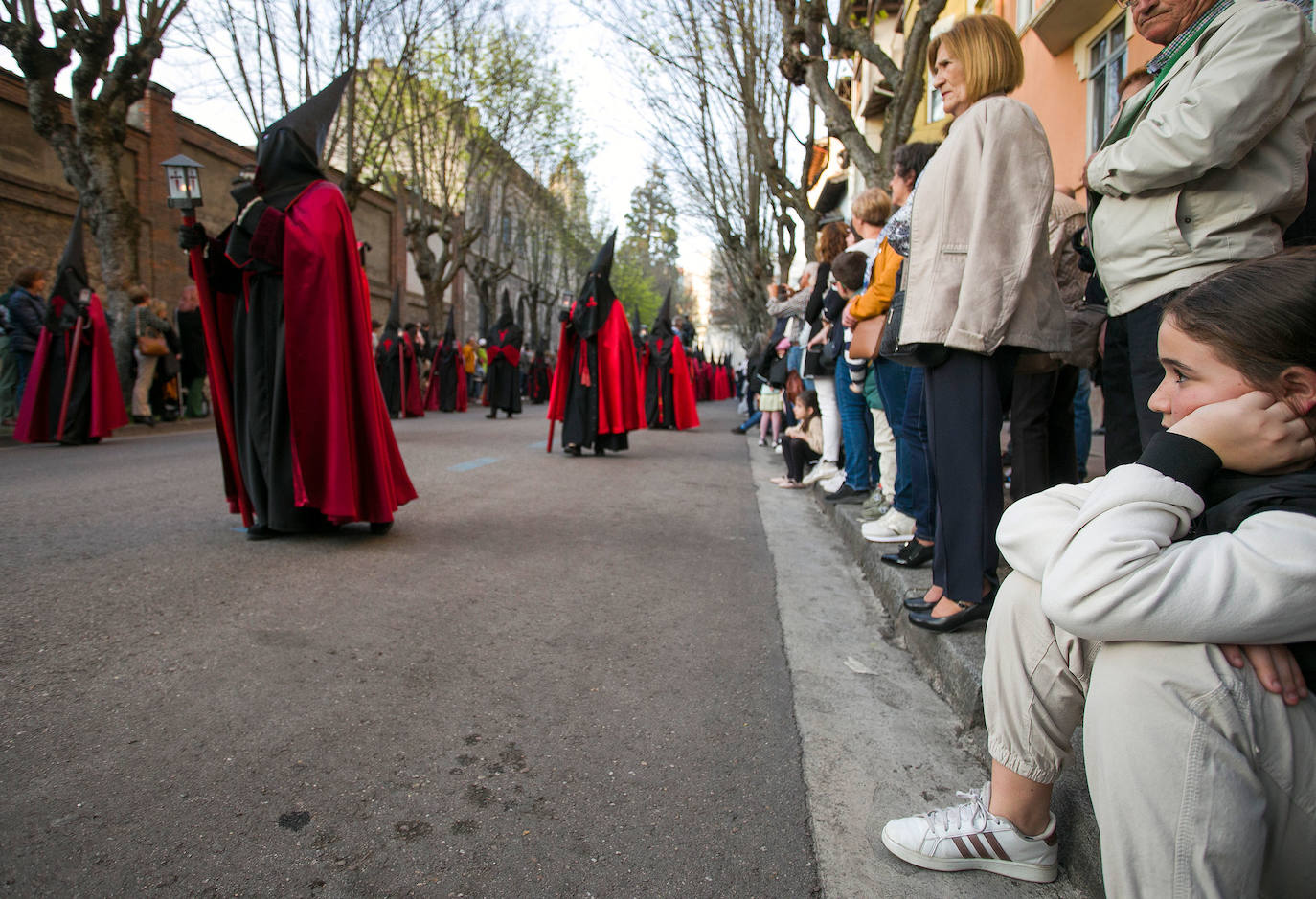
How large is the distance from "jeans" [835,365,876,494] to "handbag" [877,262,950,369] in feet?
7.92

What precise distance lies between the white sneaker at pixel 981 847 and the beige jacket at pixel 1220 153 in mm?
1272

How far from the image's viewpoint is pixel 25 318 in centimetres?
996

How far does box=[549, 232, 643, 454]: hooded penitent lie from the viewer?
9.27m

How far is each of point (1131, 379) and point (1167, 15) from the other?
99 cm

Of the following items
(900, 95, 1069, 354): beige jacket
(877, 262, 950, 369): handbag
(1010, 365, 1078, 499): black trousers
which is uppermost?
(900, 95, 1069, 354): beige jacket

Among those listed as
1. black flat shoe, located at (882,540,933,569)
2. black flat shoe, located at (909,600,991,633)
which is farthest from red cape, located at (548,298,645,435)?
black flat shoe, located at (909,600,991,633)

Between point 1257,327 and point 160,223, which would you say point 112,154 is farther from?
point 1257,327

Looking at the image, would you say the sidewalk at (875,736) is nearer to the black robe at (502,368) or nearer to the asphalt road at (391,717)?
the asphalt road at (391,717)

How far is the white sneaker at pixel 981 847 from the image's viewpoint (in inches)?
66.0

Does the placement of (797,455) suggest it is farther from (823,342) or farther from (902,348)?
(902,348)

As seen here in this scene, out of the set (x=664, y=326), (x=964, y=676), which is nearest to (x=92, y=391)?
(x=664, y=326)

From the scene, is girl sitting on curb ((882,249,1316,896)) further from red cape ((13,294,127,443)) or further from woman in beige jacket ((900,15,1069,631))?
red cape ((13,294,127,443))

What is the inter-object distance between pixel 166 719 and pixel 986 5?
1570 cm

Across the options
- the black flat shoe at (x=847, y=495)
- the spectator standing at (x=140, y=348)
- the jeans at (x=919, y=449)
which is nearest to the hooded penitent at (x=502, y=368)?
the spectator standing at (x=140, y=348)
